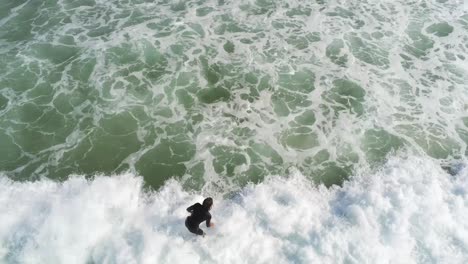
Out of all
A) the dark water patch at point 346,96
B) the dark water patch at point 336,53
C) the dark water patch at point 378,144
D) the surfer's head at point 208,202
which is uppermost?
the surfer's head at point 208,202

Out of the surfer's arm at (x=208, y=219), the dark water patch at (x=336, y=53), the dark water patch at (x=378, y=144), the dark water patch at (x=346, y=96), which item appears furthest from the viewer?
the dark water patch at (x=336, y=53)

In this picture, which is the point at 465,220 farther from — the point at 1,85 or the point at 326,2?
the point at 1,85

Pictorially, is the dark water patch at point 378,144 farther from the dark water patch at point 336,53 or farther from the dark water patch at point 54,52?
the dark water patch at point 54,52

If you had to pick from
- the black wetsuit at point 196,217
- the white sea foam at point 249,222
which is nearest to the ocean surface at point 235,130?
the white sea foam at point 249,222

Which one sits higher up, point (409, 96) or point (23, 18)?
point (23, 18)

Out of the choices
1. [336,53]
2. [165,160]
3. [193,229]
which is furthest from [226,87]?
[193,229]

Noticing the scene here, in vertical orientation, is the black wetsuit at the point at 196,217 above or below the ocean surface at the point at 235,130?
above

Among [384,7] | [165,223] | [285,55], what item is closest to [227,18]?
[285,55]

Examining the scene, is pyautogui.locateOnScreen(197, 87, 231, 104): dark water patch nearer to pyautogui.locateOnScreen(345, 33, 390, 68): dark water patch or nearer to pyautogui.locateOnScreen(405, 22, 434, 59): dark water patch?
pyautogui.locateOnScreen(345, 33, 390, 68): dark water patch
